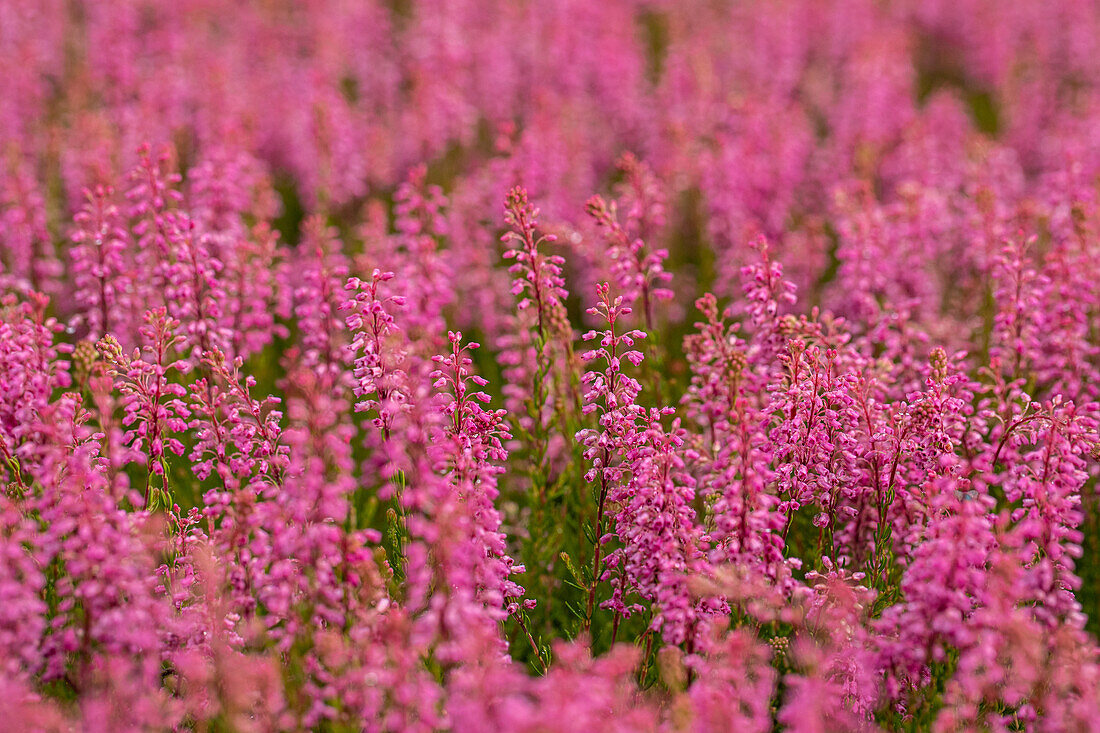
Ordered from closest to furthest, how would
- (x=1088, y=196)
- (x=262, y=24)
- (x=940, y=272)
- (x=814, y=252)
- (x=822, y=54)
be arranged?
(x=1088, y=196) < (x=814, y=252) < (x=940, y=272) < (x=262, y=24) < (x=822, y=54)

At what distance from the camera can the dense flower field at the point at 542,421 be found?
3.70m

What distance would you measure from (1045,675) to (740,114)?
7716 millimetres

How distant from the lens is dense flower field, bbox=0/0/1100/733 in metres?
3.70

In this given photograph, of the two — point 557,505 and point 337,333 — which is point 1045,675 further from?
point 337,333

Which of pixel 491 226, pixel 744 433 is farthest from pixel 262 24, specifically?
pixel 744 433

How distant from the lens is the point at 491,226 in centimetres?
965

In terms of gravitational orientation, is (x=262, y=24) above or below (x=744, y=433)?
above

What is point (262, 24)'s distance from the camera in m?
13.5

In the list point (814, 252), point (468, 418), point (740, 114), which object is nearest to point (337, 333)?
point (468, 418)

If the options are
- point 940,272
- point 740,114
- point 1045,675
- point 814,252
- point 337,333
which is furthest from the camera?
point 740,114

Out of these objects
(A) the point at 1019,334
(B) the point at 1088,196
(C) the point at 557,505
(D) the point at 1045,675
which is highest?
(B) the point at 1088,196

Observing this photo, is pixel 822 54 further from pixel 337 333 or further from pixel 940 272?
pixel 337 333

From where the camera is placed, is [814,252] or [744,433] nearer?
[744,433]

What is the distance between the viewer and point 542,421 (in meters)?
6.46
